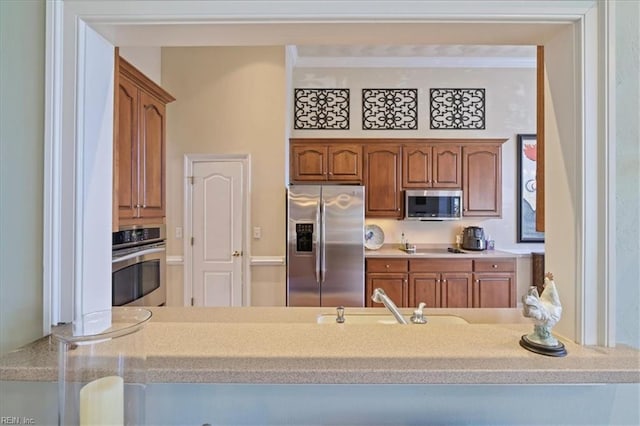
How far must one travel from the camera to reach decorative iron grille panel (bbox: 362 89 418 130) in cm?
427

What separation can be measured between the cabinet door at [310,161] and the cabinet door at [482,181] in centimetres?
173

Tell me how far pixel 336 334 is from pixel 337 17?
93cm

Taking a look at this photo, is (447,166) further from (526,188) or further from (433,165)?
(526,188)

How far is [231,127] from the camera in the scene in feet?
11.8

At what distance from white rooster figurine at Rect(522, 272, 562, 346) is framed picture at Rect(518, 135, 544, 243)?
397cm

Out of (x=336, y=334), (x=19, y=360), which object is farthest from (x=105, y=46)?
(x=336, y=334)

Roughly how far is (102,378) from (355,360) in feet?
1.92

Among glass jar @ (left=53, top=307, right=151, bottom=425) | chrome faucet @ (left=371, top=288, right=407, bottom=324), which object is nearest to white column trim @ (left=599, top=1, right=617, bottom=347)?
chrome faucet @ (left=371, top=288, right=407, bottom=324)

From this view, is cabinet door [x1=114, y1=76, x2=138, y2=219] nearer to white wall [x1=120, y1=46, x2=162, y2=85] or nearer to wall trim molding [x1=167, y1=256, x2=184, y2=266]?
white wall [x1=120, y1=46, x2=162, y2=85]

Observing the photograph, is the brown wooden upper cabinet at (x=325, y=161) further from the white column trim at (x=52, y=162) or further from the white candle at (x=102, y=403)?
the white candle at (x=102, y=403)

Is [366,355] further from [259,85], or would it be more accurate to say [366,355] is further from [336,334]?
[259,85]

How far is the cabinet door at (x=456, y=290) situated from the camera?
367 centimetres

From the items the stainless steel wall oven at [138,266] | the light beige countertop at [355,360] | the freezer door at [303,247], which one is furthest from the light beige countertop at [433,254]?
the light beige countertop at [355,360]

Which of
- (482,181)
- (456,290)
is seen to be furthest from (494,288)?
(482,181)
